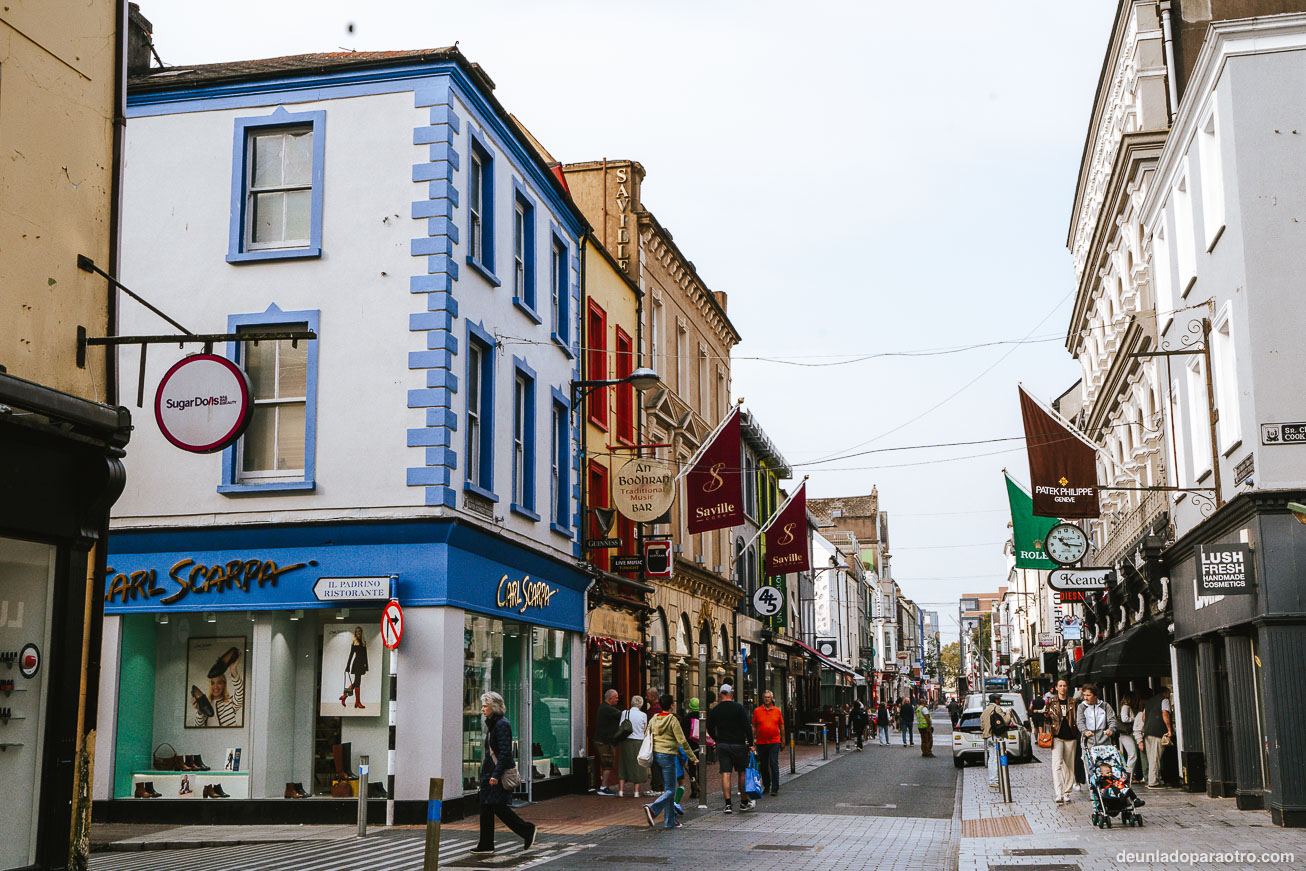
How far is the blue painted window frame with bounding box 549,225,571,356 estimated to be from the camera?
2366cm

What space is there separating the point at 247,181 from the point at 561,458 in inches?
304

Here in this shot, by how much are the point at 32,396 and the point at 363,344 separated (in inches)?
340

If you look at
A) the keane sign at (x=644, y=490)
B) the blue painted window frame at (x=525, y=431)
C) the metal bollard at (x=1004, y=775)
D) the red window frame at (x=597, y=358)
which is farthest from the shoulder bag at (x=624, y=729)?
the red window frame at (x=597, y=358)

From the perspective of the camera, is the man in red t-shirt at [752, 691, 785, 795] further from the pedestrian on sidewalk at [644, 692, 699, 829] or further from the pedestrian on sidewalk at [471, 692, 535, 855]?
the pedestrian on sidewalk at [471, 692, 535, 855]

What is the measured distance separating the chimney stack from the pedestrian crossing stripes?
12106mm

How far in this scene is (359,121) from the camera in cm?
1845

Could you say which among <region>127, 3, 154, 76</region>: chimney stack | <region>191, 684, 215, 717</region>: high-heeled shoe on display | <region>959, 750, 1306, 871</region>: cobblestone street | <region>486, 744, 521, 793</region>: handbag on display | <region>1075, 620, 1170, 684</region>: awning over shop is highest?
<region>127, 3, 154, 76</region>: chimney stack

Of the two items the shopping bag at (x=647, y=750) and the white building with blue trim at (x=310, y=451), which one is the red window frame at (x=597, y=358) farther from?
the shopping bag at (x=647, y=750)

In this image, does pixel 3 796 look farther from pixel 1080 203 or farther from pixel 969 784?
pixel 1080 203

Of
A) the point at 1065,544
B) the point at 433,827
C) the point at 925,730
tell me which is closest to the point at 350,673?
the point at 433,827

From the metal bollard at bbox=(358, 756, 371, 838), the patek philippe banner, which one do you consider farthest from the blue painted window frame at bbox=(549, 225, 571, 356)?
the metal bollard at bbox=(358, 756, 371, 838)

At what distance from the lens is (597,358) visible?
2666 centimetres

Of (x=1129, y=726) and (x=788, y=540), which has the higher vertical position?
(x=788, y=540)

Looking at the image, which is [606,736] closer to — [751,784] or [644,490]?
[751,784]
